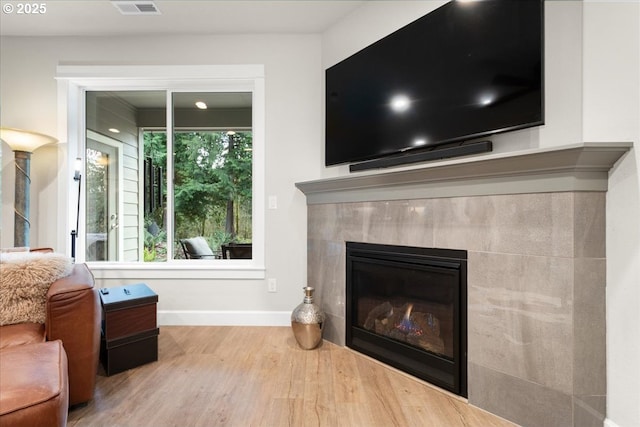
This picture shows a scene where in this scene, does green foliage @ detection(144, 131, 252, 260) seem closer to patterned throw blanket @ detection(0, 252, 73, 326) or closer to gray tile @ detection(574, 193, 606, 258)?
patterned throw blanket @ detection(0, 252, 73, 326)

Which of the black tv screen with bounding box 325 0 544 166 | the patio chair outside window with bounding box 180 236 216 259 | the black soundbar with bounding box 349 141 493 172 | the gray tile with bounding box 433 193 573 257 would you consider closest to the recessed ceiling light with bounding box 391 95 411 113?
the black tv screen with bounding box 325 0 544 166

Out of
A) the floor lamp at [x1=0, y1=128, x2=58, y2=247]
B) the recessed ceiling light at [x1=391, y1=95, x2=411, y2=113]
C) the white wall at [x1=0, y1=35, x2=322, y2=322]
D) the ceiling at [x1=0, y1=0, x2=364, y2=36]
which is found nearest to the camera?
the recessed ceiling light at [x1=391, y1=95, x2=411, y2=113]

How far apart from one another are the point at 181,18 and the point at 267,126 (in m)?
1.05

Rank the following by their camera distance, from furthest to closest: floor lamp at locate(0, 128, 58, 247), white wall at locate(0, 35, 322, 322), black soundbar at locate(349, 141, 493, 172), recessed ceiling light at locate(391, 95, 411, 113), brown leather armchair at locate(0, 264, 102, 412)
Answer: white wall at locate(0, 35, 322, 322), floor lamp at locate(0, 128, 58, 247), recessed ceiling light at locate(391, 95, 411, 113), black soundbar at locate(349, 141, 493, 172), brown leather armchair at locate(0, 264, 102, 412)

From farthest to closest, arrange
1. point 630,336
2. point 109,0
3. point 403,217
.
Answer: point 109,0, point 403,217, point 630,336

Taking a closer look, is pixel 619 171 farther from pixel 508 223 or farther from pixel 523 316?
pixel 523 316

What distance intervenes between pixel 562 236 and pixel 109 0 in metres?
3.18

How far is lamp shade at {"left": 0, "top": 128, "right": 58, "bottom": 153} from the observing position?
99.0 inches

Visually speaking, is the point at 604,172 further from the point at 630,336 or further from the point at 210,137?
the point at 210,137

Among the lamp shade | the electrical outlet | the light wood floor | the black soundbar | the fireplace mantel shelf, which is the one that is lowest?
the light wood floor

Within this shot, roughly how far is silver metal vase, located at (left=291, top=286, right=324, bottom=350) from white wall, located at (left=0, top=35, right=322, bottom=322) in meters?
0.49

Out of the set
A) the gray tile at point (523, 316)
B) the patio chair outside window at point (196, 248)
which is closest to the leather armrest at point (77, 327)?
the patio chair outside window at point (196, 248)

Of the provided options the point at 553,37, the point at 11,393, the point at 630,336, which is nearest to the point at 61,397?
the point at 11,393

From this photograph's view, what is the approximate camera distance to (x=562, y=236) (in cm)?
141
